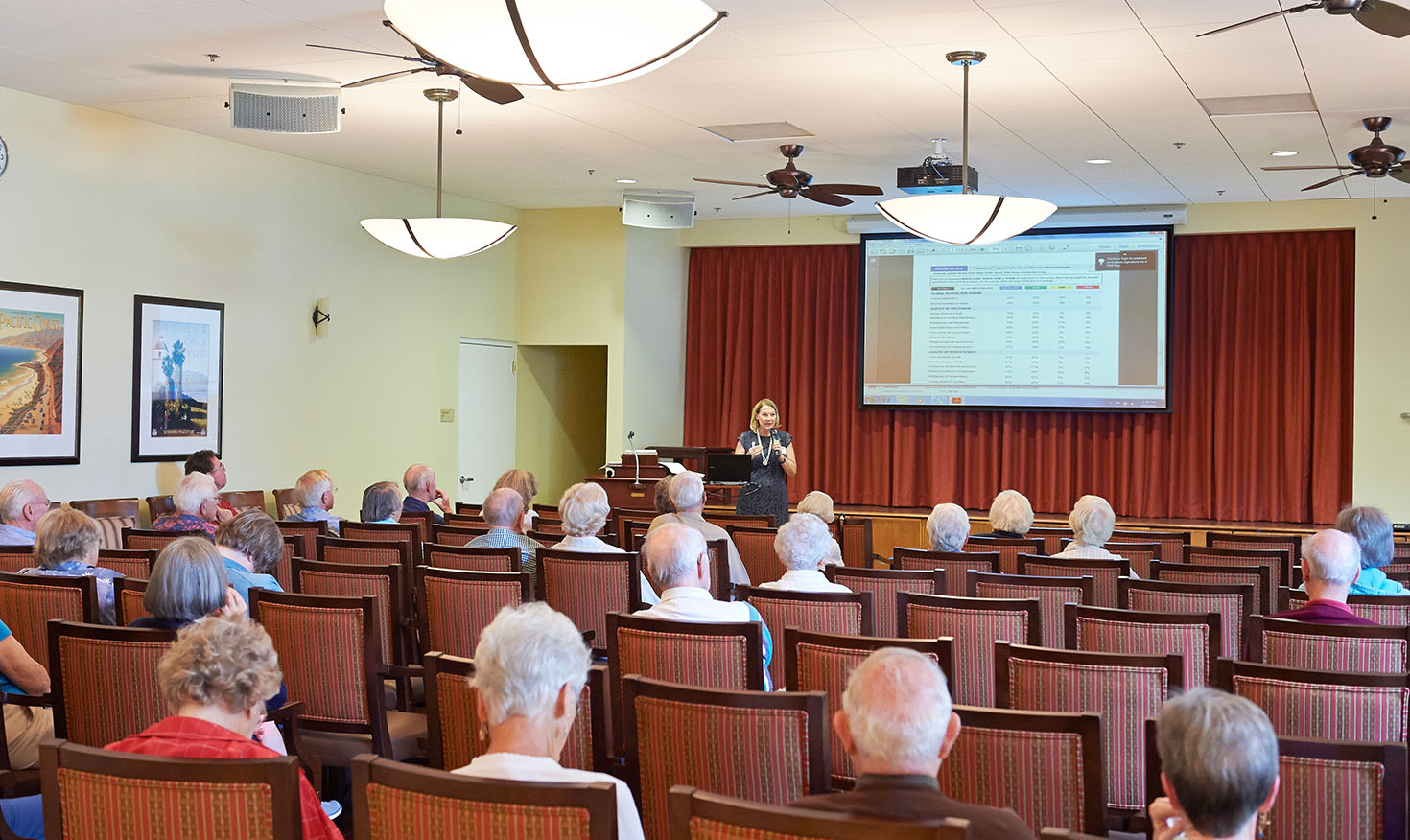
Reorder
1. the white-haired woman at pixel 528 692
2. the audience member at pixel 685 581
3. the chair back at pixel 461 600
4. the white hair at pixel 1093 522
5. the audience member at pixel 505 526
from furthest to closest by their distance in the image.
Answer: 1. the white hair at pixel 1093 522
2. the audience member at pixel 505 526
3. the chair back at pixel 461 600
4. the audience member at pixel 685 581
5. the white-haired woman at pixel 528 692

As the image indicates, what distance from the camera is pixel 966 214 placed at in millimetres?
6883

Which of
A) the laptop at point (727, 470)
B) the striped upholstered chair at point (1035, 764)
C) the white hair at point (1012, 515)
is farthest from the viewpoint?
the laptop at point (727, 470)

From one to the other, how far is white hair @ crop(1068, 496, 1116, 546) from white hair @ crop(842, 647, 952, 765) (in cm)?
395

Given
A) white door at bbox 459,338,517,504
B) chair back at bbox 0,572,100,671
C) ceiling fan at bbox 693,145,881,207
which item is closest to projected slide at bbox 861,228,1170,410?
ceiling fan at bbox 693,145,881,207

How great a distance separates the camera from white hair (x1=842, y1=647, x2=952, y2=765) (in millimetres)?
2086

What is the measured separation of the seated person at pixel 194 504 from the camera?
6559 mm

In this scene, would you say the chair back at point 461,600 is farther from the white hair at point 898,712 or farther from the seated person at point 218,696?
the white hair at point 898,712

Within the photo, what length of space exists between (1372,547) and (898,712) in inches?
152

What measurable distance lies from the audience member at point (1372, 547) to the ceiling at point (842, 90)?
2.36 m

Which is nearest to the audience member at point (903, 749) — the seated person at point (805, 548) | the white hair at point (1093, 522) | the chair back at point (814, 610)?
the chair back at point (814, 610)

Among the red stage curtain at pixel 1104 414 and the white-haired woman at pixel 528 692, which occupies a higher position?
the red stage curtain at pixel 1104 414

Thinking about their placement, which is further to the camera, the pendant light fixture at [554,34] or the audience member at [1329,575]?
the audience member at [1329,575]

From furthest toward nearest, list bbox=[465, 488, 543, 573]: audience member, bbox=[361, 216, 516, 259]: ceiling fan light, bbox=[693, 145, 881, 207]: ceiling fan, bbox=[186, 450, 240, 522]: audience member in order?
bbox=[693, 145, 881, 207]: ceiling fan, bbox=[186, 450, 240, 522]: audience member, bbox=[361, 216, 516, 259]: ceiling fan light, bbox=[465, 488, 543, 573]: audience member

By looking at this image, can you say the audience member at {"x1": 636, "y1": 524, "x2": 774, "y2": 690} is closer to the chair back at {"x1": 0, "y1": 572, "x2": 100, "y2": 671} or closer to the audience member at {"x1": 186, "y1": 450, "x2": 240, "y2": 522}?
the chair back at {"x1": 0, "y1": 572, "x2": 100, "y2": 671}
